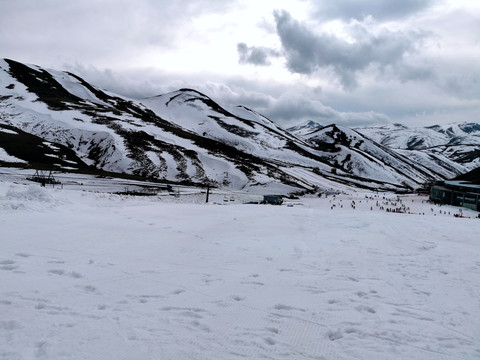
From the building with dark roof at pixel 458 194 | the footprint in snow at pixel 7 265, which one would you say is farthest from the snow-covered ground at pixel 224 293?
the building with dark roof at pixel 458 194

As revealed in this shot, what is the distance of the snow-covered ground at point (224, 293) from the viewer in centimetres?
606

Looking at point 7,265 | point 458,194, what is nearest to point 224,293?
point 7,265

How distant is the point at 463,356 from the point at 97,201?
24.7 metres

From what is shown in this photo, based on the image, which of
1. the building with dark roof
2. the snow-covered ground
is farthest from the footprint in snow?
the building with dark roof

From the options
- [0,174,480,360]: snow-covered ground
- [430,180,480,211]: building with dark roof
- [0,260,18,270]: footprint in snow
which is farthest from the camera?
[430,180,480,211]: building with dark roof

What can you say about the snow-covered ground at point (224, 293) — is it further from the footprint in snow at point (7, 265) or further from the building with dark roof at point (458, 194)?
the building with dark roof at point (458, 194)

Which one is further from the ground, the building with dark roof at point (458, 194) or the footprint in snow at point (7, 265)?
the building with dark roof at point (458, 194)

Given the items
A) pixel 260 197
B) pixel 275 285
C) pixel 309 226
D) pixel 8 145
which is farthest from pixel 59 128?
pixel 275 285

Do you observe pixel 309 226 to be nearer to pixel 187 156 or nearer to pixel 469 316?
pixel 469 316

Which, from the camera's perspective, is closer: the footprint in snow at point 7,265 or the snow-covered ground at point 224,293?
the snow-covered ground at point 224,293

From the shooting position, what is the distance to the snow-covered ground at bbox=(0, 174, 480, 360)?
6062 millimetres

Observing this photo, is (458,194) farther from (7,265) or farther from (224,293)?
(7,265)

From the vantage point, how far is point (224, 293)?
849 centimetres

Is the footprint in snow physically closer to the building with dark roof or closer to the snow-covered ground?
the snow-covered ground
